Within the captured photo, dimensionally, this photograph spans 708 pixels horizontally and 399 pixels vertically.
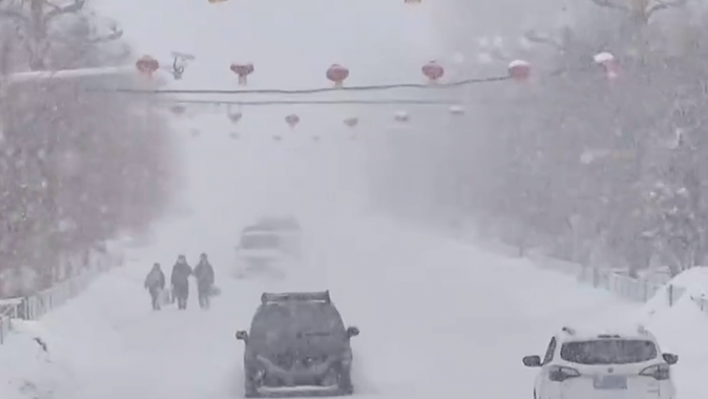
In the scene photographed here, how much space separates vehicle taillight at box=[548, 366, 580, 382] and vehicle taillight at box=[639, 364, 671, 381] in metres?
0.75

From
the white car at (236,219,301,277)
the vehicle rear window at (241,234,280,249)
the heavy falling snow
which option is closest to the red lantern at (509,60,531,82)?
the heavy falling snow

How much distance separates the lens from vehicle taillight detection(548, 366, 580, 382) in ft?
58.2

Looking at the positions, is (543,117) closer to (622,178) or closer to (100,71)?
(622,178)

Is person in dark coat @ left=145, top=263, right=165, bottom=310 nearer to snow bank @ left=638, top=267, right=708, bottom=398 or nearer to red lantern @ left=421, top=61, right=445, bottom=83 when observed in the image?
snow bank @ left=638, top=267, right=708, bottom=398

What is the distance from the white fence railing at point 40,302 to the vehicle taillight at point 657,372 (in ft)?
38.6

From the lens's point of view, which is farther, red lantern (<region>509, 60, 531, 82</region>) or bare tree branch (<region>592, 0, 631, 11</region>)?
bare tree branch (<region>592, 0, 631, 11</region>)

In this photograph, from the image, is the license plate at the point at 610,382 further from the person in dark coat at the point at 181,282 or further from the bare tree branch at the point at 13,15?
the person in dark coat at the point at 181,282

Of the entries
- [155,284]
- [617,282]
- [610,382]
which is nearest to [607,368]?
[610,382]

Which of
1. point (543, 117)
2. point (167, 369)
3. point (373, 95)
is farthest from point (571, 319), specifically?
point (373, 95)

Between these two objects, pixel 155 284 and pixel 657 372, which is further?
pixel 155 284

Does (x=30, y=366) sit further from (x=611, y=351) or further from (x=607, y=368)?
(x=607, y=368)

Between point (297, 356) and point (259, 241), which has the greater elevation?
point (259, 241)

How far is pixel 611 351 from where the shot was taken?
17.9 metres

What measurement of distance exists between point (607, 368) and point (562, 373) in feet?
1.73
